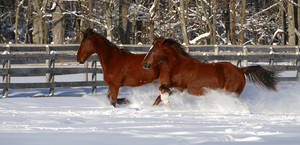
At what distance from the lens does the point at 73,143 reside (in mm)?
5668

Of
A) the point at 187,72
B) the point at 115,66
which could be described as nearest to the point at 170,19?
the point at 115,66

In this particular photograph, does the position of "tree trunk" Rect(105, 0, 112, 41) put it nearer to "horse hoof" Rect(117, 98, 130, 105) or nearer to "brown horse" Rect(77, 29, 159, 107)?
"brown horse" Rect(77, 29, 159, 107)

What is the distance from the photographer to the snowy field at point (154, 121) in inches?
235

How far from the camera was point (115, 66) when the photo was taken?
10336mm

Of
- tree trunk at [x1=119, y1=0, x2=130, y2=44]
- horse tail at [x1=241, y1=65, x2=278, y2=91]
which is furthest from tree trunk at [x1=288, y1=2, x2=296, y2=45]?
horse tail at [x1=241, y1=65, x2=278, y2=91]

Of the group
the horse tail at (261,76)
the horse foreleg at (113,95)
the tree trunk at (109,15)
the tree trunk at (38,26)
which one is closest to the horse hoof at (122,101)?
the horse foreleg at (113,95)

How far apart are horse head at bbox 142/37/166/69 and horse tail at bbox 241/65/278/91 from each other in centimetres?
162

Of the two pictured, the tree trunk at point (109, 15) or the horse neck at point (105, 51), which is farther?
the tree trunk at point (109, 15)

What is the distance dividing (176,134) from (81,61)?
4661 mm

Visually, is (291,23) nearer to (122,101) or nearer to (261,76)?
(261,76)

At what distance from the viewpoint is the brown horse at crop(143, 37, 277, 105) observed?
380 inches

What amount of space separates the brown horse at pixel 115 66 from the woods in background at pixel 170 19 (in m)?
14.0

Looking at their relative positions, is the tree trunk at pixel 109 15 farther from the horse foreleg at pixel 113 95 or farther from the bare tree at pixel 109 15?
the horse foreleg at pixel 113 95

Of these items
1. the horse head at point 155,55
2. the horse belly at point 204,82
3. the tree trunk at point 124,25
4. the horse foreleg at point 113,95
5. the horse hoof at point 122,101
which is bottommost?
the horse hoof at point 122,101
